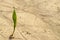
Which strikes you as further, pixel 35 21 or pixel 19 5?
pixel 19 5

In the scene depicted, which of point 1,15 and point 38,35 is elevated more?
point 1,15

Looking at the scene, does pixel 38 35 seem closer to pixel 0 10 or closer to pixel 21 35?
pixel 21 35

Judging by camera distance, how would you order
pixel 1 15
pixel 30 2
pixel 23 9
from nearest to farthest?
pixel 1 15, pixel 23 9, pixel 30 2

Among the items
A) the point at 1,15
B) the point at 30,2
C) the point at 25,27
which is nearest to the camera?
the point at 25,27

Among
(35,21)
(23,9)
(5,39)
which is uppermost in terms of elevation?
(23,9)

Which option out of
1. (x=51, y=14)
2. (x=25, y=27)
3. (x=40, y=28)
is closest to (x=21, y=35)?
(x=25, y=27)

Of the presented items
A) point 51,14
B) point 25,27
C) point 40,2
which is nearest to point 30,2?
point 40,2
